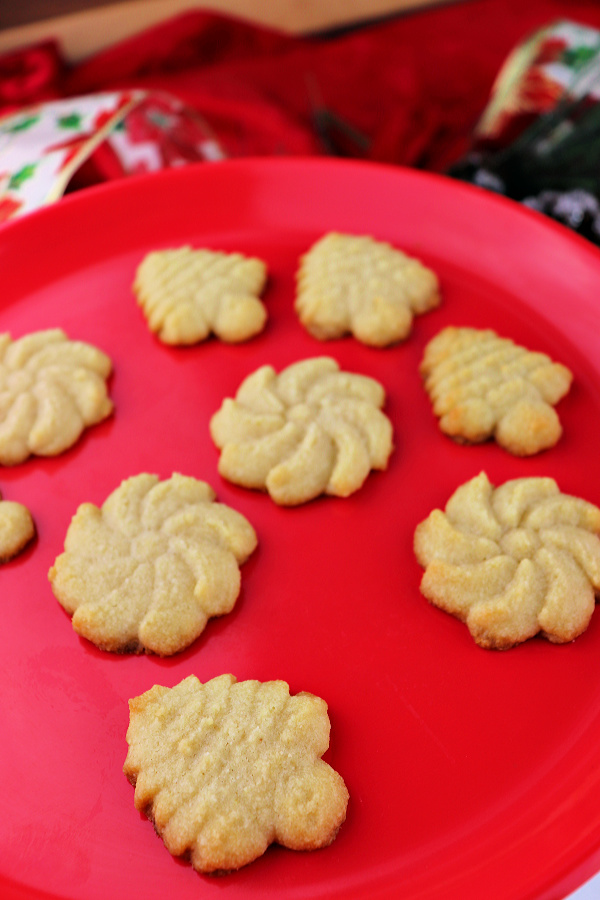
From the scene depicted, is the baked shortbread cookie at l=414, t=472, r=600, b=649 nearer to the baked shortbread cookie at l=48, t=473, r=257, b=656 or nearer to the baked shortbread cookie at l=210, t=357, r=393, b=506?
the baked shortbread cookie at l=210, t=357, r=393, b=506

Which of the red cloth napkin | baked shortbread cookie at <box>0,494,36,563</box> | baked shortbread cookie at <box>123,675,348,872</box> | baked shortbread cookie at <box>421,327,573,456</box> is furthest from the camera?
the red cloth napkin

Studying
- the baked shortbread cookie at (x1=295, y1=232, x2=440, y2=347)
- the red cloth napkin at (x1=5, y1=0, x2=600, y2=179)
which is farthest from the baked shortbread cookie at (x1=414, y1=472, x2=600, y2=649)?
the red cloth napkin at (x1=5, y1=0, x2=600, y2=179)

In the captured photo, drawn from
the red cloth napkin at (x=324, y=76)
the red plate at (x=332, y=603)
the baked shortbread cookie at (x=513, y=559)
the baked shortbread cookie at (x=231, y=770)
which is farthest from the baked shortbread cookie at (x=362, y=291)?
the baked shortbread cookie at (x=231, y=770)

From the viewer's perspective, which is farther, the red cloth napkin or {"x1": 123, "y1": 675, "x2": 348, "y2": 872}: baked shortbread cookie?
the red cloth napkin

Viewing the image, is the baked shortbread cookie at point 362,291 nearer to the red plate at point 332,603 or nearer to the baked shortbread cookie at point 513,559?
the red plate at point 332,603

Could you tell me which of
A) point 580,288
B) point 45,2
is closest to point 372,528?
point 580,288
